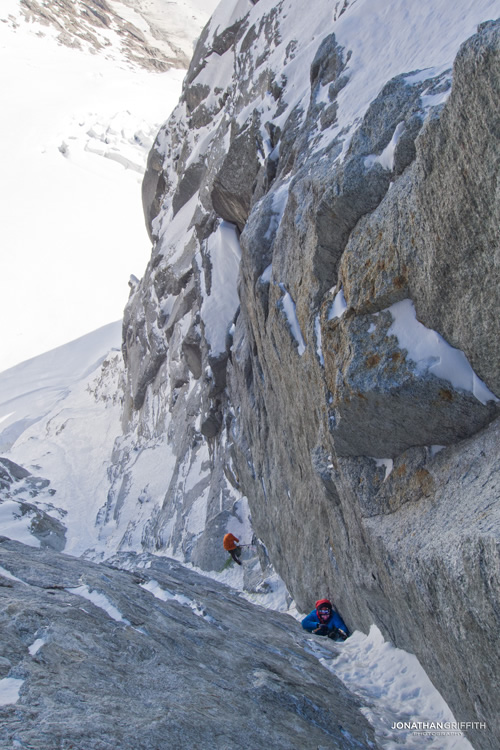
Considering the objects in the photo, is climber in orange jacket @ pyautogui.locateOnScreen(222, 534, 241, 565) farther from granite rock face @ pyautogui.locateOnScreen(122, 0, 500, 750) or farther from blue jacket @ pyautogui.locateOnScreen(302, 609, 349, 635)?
blue jacket @ pyautogui.locateOnScreen(302, 609, 349, 635)

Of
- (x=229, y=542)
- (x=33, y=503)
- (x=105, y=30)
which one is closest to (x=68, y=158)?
(x=105, y=30)

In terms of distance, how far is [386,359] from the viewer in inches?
242

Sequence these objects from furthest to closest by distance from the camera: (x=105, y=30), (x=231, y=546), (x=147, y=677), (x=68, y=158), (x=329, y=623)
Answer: (x=105, y=30), (x=68, y=158), (x=231, y=546), (x=329, y=623), (x=147, y=677)

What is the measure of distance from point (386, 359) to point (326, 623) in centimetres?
528

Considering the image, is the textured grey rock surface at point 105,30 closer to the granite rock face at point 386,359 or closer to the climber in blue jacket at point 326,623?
the granite rock face at point 386,359

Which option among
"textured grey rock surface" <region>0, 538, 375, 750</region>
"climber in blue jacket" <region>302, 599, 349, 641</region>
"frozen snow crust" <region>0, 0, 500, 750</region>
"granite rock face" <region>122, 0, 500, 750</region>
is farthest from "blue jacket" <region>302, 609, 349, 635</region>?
"textured grey rock surface" <region>0, 538, 375, 750</region>

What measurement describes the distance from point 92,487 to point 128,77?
13589cm

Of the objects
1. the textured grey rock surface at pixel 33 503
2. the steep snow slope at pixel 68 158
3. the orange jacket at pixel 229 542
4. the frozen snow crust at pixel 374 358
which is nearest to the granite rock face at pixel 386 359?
the frozen snow crust at pixel 374 358

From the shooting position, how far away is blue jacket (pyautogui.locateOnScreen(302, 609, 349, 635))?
9027 mm

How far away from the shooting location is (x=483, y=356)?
5.14 m

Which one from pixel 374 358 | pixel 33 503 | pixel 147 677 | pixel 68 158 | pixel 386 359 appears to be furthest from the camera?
pixel 68 158

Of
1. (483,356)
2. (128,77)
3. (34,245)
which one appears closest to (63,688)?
(483,356)

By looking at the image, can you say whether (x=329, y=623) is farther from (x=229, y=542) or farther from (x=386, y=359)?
(x=229, y=542)

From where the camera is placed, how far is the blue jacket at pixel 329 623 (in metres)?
9.03
